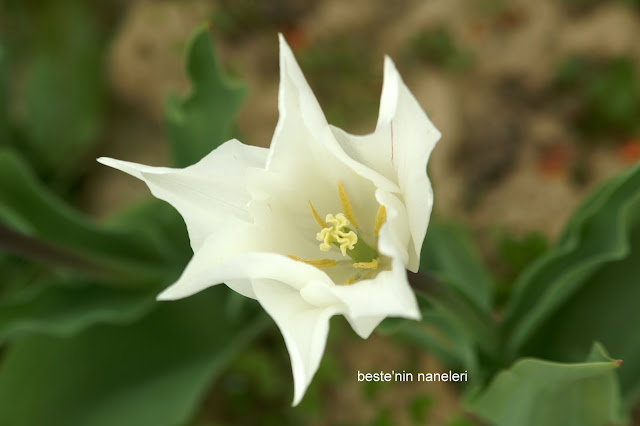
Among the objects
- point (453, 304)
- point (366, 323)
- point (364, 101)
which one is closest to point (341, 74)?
point (364, 101)

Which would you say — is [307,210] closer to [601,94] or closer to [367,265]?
[367,265]

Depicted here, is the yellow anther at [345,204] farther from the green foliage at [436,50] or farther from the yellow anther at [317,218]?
the green foliage at [436,50]

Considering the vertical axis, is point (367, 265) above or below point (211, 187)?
below

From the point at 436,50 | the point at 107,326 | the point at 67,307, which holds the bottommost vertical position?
the point at 107,326

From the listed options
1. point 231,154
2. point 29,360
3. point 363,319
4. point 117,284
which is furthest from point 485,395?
point 29,360

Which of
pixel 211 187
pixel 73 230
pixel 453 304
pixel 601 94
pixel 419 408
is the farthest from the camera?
pixel 601 94

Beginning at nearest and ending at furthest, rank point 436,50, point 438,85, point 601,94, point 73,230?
1. point 73,230
2. point 601,94
3. point 438,85
4. point 436,50

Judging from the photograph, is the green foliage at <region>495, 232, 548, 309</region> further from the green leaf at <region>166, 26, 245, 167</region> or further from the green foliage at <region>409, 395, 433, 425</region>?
the green leaf at <region>166, 26, 245, 167</region>
